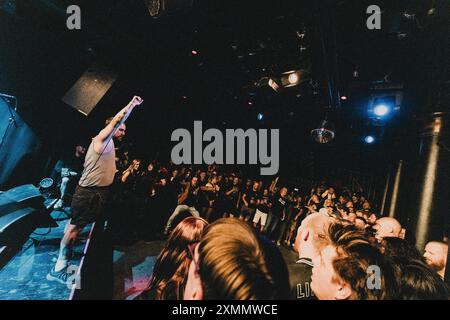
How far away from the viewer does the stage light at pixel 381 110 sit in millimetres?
4816

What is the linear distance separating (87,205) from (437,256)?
3818 millimetres

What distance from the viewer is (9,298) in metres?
2.09

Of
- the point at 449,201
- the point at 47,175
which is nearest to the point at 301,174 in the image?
the point at 449,201

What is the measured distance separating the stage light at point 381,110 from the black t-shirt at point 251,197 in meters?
3.30

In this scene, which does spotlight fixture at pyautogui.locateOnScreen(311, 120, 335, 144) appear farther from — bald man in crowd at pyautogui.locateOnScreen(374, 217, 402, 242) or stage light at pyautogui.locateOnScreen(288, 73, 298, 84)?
bald man in crowd at pyautogui.locateOnScreen(374, 217, 402, 242)

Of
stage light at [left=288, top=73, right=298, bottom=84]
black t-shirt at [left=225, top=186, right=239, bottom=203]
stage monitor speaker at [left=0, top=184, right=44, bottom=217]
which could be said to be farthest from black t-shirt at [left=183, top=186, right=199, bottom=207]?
stage light at [left=288, top=73, right=298, bottom=84]

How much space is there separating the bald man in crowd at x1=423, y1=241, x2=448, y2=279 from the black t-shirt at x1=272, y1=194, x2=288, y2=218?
352 centimetres

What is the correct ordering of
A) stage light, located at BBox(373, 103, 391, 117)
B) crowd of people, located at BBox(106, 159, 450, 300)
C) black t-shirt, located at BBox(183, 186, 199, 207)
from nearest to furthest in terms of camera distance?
crowd of people, located at BBox(106, 159, 450, 300)
stage light, located at BBox(373, 103, 391, 117)
black t-shirt, located at BBox(183, 186, 199, 207)

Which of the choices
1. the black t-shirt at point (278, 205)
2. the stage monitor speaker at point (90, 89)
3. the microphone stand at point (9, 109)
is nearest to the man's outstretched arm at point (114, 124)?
the stage monitor speaker at point (90, 89)

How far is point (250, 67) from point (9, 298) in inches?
190

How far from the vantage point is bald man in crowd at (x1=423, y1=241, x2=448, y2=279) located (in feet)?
8.00

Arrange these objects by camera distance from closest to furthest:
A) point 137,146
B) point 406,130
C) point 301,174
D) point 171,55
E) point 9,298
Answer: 1. point 9,298
2. point 171,55
3. point 406,130
4. point 137,146
5. point 301,174
